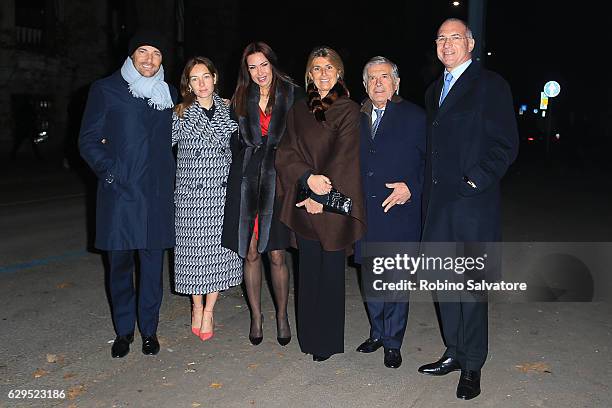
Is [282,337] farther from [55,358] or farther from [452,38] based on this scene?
[452,38]

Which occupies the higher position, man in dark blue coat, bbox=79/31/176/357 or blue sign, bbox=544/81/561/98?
blue sign, bbox=544/81/561/98

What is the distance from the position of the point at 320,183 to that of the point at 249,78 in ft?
3.21

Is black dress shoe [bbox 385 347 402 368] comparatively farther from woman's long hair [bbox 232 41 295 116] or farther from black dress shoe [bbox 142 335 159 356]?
woman's long hair [bbox 232 41 295 116]

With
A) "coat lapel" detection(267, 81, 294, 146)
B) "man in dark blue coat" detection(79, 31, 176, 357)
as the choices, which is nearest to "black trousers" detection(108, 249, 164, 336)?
"man in dark blue coat" detection(79, 31, 176, 357)

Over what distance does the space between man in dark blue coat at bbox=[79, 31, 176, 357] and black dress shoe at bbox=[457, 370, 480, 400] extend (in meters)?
2.12

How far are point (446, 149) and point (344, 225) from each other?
84 centimetres

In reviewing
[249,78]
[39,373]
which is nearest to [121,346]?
[39,373]

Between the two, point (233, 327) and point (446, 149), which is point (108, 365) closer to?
point (233, 327)

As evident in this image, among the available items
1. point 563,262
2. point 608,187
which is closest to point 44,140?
point 608,187

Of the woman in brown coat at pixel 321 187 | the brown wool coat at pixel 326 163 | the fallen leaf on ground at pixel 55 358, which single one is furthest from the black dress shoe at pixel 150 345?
the brown wool coat at pixel 326 163

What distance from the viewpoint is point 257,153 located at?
14.4ft

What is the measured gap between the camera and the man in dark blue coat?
13.8 ft

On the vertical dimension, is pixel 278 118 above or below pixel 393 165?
above

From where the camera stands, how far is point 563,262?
25.1 feet
